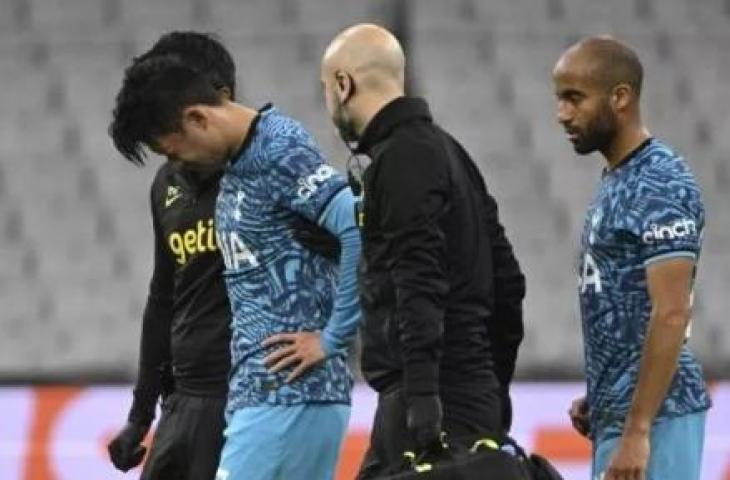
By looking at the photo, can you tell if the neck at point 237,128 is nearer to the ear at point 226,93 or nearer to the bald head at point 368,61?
the ear at point 226,93

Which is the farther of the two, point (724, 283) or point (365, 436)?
point (724, 283)

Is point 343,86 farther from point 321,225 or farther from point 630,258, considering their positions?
point 630,258

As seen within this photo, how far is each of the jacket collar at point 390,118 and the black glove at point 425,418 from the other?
1.83 ft

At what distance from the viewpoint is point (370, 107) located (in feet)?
14.9

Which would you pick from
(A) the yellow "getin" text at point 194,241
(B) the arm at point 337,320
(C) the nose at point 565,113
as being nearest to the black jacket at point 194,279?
(A) the yellow "getin" text at point 194,241

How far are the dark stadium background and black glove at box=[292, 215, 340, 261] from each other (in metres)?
4.91

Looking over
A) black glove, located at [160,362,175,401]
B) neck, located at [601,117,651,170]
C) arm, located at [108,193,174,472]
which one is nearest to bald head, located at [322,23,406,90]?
neck, located at [601,117,651,170]

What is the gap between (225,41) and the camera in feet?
33.9

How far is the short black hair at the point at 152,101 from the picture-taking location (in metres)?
4.82

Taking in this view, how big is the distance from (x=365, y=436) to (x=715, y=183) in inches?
107

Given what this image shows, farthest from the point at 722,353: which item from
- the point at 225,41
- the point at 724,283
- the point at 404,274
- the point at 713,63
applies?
the point at 404,274

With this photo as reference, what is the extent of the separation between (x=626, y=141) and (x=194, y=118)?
0.98 meters

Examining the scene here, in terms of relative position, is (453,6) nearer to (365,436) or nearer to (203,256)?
(365,436)

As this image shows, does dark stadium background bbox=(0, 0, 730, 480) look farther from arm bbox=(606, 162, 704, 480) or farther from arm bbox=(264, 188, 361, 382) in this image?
arm bbox=(606, 162, 704, 480)
